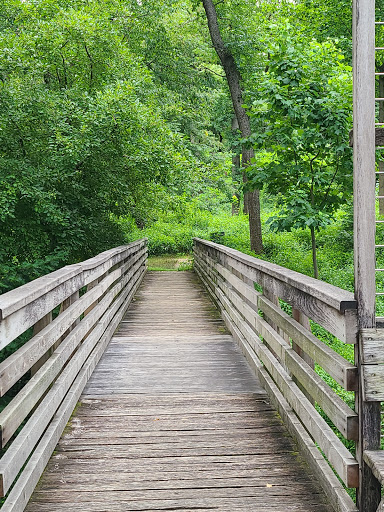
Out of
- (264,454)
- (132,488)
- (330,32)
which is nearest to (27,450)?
(132,488)

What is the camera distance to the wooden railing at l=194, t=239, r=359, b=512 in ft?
8.17

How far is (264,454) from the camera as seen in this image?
3414mm

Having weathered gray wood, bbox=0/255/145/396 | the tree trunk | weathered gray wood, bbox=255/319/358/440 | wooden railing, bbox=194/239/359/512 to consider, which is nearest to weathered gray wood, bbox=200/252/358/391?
wooden railing, bbox=194/239/359/512

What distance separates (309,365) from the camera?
142 inches

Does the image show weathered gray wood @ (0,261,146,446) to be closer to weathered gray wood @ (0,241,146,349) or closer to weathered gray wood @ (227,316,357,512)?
weathered gray wood @ (0,241,146,349)

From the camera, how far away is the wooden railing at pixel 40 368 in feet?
8.27

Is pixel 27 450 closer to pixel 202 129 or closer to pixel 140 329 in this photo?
pixel 140 329

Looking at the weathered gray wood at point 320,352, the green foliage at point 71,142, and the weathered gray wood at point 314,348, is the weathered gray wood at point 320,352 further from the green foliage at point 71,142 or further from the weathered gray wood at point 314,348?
the green foliage at point 71,142

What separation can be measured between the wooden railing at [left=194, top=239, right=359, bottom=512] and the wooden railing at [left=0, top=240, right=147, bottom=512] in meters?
1.50

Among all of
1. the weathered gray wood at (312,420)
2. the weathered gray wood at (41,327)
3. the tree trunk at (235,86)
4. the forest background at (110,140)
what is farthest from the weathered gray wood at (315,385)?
the tree trunk at (235,86)

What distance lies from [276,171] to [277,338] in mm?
6165

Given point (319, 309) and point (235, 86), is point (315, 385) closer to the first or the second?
point (319, 309)

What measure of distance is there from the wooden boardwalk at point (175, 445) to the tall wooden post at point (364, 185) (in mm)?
689

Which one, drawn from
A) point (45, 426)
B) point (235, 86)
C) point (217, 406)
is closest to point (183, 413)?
point (217, 406)
